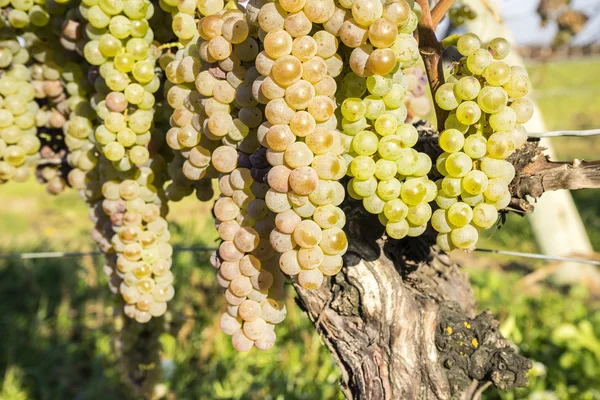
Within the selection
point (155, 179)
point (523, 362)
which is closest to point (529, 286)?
point (523, 362)

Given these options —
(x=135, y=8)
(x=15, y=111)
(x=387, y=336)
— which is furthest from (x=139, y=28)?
(x=387, y=336)

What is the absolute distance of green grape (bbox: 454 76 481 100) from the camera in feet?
2.28

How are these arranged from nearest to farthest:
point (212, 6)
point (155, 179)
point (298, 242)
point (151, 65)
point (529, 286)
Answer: point (298, 242), point (212, 6), point (151, 65), point (155, 179), point (529, 286)

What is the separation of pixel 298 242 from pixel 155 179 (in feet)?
1.55

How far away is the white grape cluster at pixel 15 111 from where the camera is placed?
1037mm

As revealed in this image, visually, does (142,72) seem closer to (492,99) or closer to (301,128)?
(301,128)

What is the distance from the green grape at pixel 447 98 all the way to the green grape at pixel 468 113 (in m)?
0.01

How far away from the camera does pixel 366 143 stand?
0.69 metres

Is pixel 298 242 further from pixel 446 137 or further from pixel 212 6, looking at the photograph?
pixel 212 6

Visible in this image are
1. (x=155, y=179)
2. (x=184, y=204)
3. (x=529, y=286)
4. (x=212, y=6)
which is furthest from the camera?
(x=184, y=204)

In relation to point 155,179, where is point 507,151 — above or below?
above

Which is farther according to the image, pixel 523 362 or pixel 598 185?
pixel 523 362

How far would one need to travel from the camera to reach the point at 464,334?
38.7 inches

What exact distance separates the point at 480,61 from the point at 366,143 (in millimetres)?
186
